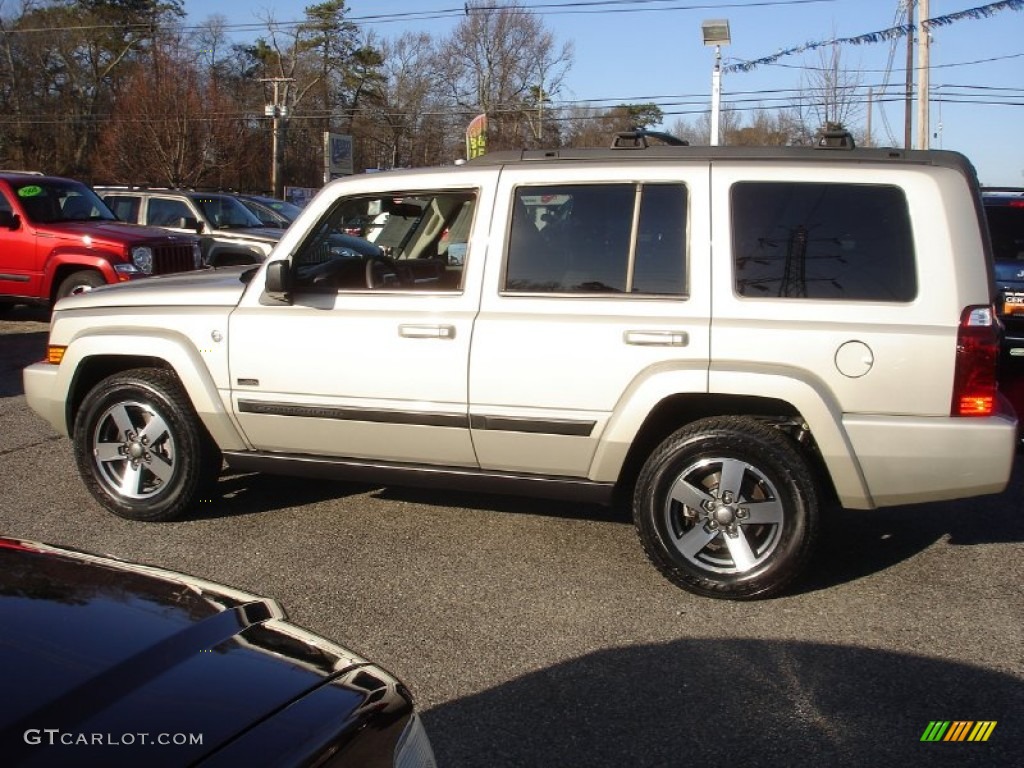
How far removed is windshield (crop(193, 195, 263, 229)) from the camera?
15.8 metres

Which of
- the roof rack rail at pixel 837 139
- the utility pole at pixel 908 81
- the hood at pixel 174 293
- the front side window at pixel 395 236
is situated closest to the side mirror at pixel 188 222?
the hood at pixel 174 293

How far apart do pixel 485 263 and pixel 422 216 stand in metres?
0.82

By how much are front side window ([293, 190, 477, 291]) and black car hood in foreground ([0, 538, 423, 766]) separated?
270 centimetres

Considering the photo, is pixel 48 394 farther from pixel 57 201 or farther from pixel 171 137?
pixel 171 137

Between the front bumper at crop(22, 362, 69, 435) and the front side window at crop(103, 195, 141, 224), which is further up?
the front side window at crop(103, 195, 141, 224)

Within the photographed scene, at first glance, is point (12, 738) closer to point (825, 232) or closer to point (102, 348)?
point (825, 232)

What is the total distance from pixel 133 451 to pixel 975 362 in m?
4.21

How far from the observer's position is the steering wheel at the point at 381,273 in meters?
4.88

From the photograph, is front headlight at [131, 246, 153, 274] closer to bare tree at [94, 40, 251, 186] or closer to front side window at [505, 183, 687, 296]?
front side window at [505, 183, 687, 296]

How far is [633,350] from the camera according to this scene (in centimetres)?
430

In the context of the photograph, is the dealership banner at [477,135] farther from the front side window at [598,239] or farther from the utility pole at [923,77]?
the front side window at [598,239]

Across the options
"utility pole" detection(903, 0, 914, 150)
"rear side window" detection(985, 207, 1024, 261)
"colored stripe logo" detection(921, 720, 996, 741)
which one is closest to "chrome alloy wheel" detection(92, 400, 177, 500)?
"colored stripe logo" detection(921, 720, 996, 741)

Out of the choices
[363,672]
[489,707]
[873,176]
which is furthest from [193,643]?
[873,176]

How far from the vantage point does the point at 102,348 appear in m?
5.23
